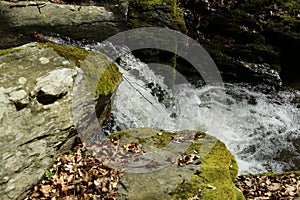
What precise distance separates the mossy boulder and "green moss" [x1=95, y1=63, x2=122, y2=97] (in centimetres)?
75

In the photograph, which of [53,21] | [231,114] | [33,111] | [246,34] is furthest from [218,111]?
[33,111]

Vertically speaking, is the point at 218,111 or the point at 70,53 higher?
the point at 70,53

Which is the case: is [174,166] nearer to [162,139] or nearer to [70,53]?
[162,139]

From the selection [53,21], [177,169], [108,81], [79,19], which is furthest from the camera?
[79,19]

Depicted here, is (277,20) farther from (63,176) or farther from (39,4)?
(63,176)

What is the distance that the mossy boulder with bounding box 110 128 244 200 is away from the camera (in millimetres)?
3783

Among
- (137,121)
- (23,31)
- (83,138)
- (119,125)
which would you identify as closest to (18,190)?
(83,138)

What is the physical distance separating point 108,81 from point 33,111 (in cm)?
159

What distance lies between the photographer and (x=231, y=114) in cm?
836

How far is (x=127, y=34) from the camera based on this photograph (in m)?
7.75

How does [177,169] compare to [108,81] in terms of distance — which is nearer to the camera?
[177,169]

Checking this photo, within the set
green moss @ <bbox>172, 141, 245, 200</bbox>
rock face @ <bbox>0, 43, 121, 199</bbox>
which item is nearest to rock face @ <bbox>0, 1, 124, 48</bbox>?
rock face @ <bbox>0, 43, 121, 199</bbox>

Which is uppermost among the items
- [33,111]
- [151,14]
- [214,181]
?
[151,14]

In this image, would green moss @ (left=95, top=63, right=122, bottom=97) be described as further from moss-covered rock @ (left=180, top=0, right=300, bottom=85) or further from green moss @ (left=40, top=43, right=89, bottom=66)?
moss-covered rock @ (left=180, top=0, right=300, bottom=85)
